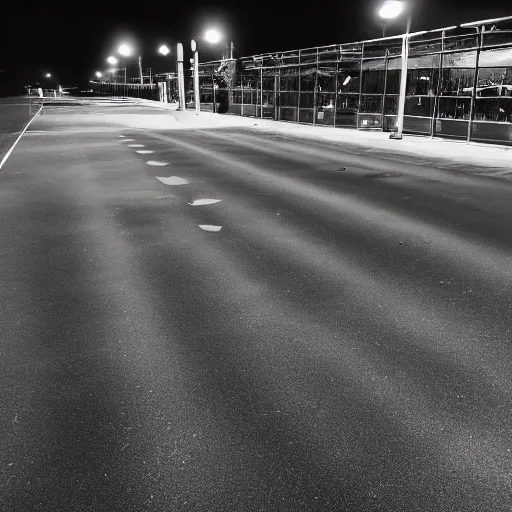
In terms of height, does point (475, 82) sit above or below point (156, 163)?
above

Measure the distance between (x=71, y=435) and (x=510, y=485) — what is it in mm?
2536

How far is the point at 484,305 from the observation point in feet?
17.1

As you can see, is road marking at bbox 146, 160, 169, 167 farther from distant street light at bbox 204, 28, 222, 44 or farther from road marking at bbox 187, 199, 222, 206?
distant street light at bbox 204, 28, 222, 44

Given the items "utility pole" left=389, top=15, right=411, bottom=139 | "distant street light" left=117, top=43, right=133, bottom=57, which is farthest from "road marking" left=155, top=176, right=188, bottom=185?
"distant street light" left=117, top=43, right=133, bottom=57

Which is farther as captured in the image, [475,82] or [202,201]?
[475,82]

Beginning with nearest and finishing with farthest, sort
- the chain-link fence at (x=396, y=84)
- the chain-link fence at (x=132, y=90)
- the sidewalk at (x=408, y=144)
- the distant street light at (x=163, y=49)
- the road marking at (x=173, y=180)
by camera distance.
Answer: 1. the road marking at (x=173, y=180)
2. the sidewalk at (x=408, y=144)
3. the chain-link fence at (x=396, y=84)
4. the distant street light at (x=163, y=49)
5. the chain-link fence at (x=132, y=90)

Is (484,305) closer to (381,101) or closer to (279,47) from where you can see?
(381,101)

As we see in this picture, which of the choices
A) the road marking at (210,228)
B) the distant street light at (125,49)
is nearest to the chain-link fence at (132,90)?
the distant street light at (125,49)

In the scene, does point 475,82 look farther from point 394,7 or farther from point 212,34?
point 212,34

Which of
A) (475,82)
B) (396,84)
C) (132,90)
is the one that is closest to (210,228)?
(475,82)

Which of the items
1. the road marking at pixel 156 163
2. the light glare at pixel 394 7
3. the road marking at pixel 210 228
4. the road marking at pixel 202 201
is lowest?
the road marking at pixel 210 228

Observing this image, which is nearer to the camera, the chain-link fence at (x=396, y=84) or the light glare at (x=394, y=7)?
the chain-link fence at (x=396, y=84)

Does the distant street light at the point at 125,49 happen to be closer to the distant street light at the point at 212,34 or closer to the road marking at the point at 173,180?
the distant street light at the point at 212,34

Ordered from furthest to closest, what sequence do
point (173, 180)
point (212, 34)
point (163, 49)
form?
point (163, 49)
point (212, 34)
point (173, 180)
